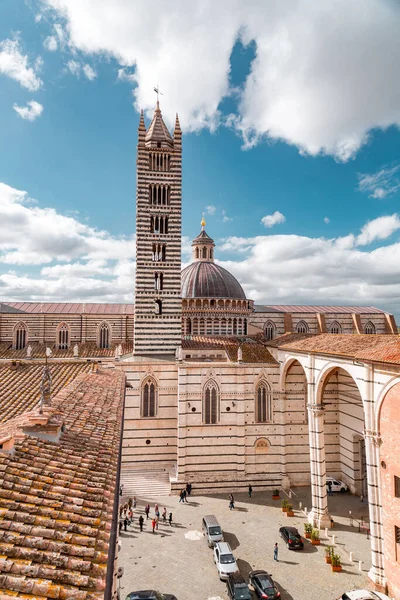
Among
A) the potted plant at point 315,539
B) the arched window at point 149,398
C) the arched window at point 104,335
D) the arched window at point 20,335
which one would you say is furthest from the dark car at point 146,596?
the arched window at point 20,335

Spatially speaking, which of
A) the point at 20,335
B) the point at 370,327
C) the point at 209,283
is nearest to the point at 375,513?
the point at 209,283

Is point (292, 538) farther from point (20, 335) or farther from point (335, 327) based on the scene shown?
point (20, 335)

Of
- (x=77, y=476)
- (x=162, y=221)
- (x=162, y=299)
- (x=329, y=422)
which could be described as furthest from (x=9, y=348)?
(x=77, y=476)

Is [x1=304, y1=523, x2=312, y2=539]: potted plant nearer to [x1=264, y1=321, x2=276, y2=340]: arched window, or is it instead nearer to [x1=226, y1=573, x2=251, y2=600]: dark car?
[x1=226, y1=573, x2=251, y2=600]: dark car

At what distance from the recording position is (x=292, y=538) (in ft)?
57.7

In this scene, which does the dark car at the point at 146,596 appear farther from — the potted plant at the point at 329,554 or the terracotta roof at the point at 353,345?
the terracotta roof at the point at 353,345

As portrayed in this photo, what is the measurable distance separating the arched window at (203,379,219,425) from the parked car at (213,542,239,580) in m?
8.71

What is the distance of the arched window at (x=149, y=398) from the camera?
25578 millimetres

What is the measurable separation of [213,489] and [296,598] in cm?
1035

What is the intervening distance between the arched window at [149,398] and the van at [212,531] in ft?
27.5

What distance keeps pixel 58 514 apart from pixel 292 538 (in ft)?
55.1

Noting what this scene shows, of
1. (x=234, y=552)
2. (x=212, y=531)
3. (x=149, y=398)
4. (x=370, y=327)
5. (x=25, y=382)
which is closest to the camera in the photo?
(x=25, y=382)

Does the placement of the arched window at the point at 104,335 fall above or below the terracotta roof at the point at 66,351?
above

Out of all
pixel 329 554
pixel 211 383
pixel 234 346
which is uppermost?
pixel 234 346
